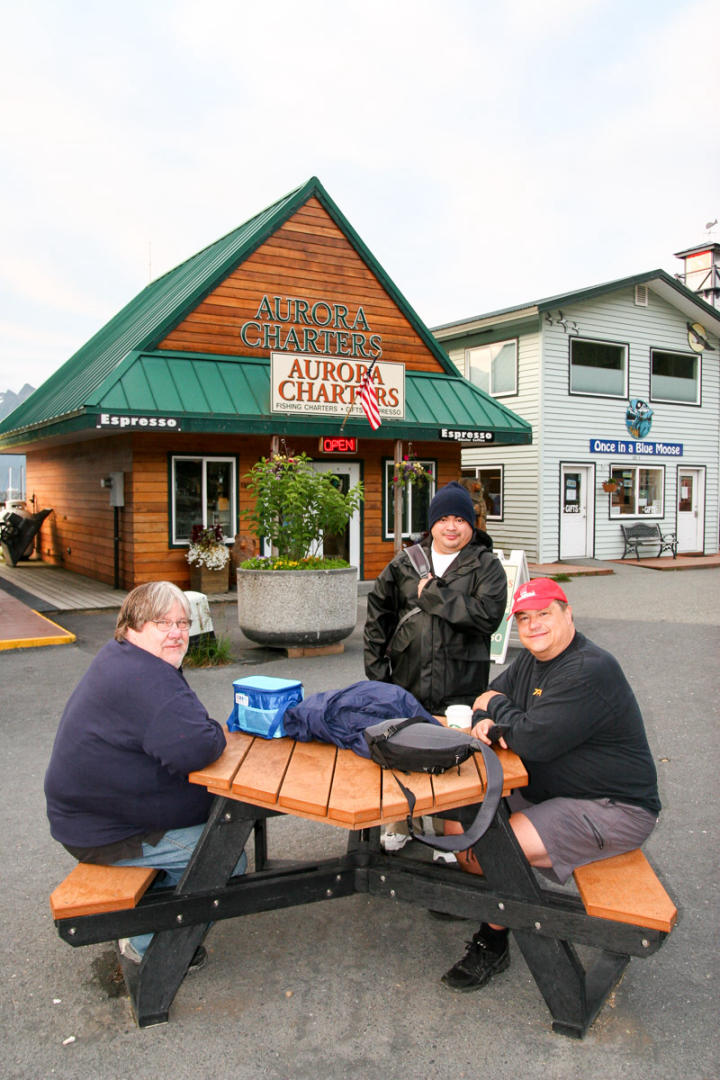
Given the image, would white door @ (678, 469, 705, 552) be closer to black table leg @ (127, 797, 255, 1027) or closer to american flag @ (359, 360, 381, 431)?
american flag @ (359, 360, 381, 431)

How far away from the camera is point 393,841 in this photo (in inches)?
160

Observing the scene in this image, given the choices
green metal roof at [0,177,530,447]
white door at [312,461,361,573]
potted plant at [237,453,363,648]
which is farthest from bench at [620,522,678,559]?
potted plant at [237,453,363,648]

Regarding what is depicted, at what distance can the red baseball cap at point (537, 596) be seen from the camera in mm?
3162

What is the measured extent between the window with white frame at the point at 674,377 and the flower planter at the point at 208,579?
13159 mm

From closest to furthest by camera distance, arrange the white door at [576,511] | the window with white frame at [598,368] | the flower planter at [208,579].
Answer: the flower planter at [208,579] → the white door at [576,511] → the window with white frame at [598,368]

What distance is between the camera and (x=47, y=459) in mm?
20906

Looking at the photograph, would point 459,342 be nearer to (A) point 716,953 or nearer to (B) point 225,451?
(B) point 225,451

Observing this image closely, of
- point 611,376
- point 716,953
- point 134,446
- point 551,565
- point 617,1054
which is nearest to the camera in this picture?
point 617,1054

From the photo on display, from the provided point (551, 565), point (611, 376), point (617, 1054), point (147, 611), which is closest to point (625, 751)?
point (617, 1054)

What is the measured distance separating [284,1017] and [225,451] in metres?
12.0

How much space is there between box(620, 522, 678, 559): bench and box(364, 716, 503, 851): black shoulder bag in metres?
18.7

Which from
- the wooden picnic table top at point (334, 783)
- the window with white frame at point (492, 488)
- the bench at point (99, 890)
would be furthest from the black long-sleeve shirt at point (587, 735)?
the window with white frame at point (492, 488)

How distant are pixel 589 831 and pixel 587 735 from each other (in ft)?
1.13

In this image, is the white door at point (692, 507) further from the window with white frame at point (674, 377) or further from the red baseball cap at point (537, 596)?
the red baseball cap at point (537, 596)
